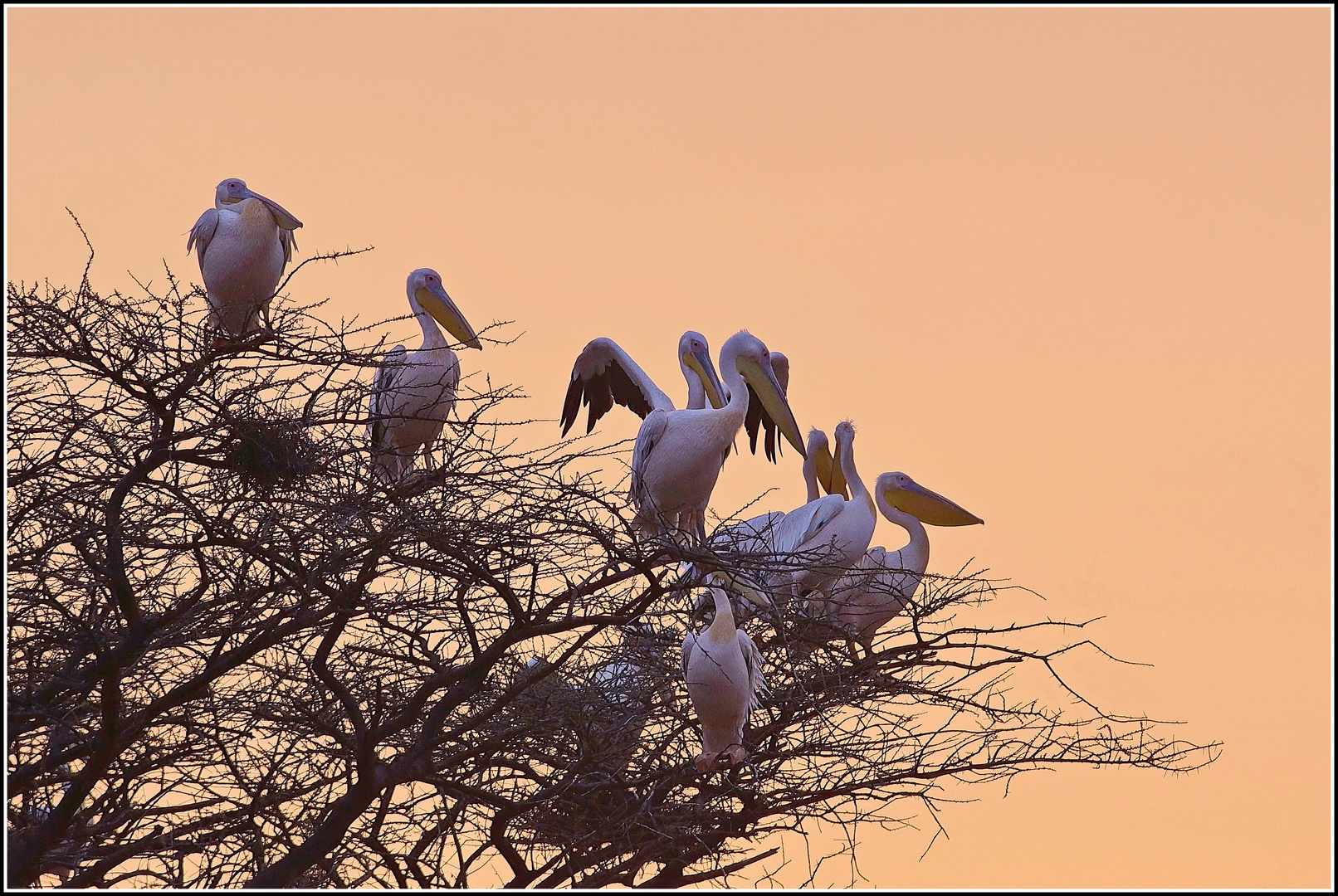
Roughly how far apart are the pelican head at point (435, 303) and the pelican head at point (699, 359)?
1.28 meters

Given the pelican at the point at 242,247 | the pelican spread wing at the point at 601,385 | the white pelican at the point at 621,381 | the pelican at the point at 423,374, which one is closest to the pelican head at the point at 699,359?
the white pelican at the point at 621,381

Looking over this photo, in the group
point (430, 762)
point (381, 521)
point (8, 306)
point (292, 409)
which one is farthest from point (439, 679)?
A: point (8, 306)

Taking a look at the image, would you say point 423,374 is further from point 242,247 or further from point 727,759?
point 727,759

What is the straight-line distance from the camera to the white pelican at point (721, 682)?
22.8 feet

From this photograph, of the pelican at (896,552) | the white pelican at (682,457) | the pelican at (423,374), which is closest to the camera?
the white pelican at (682,457)

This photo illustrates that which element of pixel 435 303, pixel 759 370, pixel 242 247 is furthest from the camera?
pixel 435 303

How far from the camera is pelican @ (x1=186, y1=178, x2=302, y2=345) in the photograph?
8.63 meters

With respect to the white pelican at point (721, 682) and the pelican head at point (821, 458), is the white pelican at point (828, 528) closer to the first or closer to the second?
the pelican head at point (821, 458)

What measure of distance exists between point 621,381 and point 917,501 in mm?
2173

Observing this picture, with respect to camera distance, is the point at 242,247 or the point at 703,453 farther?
the point at 242,247

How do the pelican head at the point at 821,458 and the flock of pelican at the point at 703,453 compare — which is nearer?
the flock of pelican at the point at 703,453

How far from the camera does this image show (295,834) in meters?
7.24

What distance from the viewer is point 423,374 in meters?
9.29

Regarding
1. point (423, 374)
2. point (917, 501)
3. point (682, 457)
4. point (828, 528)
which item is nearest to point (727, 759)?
point (682, 457)
